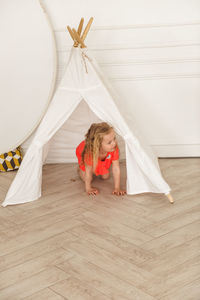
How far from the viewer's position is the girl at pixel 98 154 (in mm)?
2781

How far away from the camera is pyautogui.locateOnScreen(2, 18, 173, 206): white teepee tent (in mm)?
2734

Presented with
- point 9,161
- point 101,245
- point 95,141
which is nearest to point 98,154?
point 95,141

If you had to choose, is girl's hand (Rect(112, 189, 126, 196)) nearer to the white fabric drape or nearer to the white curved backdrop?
the white fabric drape

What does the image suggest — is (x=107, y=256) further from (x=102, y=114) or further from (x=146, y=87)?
(x=146, y=87)

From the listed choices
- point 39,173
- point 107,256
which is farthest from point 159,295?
point 39,173

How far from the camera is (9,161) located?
346 cm

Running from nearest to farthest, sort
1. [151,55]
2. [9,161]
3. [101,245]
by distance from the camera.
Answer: [101,245] < [151,55] < [9,161]

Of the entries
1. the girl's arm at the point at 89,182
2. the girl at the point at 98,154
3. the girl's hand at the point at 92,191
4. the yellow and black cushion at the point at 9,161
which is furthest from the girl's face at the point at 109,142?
the yellow and black cushion at the point at 9,161

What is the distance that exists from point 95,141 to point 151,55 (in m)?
0.99

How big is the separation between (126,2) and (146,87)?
2.20ft

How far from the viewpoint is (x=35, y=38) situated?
333 cm

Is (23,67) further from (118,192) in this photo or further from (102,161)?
(118,192)

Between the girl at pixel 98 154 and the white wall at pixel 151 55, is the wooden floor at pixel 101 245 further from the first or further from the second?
the white wall at pixel 151 55

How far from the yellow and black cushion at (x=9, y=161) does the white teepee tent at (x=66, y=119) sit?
27.7 inches
